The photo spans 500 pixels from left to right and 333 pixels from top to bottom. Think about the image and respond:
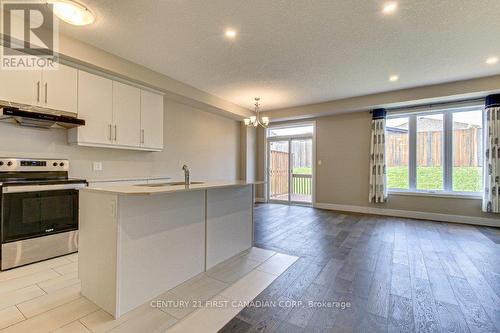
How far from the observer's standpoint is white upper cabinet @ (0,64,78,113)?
2506 millimetres

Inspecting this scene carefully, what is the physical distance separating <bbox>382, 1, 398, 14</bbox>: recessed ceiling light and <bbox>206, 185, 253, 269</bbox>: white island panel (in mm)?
2530

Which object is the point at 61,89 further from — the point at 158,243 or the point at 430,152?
the point at 430,152

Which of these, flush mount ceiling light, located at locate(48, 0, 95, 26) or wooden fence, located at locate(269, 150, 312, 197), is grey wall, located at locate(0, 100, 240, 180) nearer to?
wooden fence, located at locate(269, 150, 312, 197)

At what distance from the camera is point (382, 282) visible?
2.26 meters

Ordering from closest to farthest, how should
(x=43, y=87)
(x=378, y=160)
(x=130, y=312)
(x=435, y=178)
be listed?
(x=130, y=312), (x=43, y=87), (x=435, y=178), (x=378, y=160)

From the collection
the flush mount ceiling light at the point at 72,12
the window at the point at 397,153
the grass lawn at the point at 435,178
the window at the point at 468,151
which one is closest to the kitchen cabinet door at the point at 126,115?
the flush mount ceiling light at the point at 72,12

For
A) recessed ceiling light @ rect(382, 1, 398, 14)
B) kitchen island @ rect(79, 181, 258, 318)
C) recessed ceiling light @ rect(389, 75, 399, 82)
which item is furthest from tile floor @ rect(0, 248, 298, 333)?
recessed ceiling light @ rect(389, 75, 399, 82)

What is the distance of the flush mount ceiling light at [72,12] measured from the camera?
2.20 meters

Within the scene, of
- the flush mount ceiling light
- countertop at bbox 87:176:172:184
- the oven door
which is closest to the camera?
the flush mount ceiling light

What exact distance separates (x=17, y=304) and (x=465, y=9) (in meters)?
4.98

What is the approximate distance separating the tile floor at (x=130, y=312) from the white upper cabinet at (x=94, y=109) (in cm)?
164

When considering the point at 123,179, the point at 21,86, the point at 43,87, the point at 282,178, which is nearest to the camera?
the point at 21,86

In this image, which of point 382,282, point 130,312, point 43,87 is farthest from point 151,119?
point 382,282

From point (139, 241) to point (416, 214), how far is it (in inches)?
224
